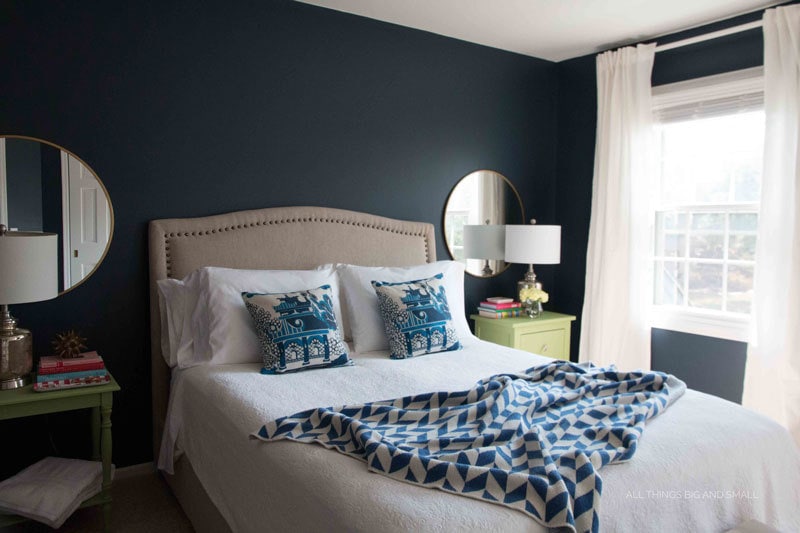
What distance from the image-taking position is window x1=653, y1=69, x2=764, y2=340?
358 centimetres

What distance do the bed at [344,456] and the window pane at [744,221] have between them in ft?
5.53

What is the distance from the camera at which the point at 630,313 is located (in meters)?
3.97

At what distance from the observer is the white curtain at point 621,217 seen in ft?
12.9

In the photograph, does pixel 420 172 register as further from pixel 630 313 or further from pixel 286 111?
pixel 630 313

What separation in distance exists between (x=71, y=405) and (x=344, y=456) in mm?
1385

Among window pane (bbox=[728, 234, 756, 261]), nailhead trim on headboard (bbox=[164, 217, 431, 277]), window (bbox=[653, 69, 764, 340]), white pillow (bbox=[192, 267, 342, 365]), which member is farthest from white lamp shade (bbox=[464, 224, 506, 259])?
white pillow (bbox=[192, 267, 342, 365])

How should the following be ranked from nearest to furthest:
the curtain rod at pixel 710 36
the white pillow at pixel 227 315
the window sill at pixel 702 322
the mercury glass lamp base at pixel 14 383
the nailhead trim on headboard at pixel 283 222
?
the mercury glass lamp base at pixel 14 383 < the white pillow at pixel 227 315 < the nailhead trim on headboard at pixel 283 222 < the curtain rod at pixel 710 36 < the window sill at pixel 702 322

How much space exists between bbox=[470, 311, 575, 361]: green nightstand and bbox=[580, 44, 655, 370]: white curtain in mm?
205

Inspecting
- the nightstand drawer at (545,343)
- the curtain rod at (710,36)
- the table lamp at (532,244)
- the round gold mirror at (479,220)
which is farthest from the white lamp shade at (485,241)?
the curtain rod at (710,36)

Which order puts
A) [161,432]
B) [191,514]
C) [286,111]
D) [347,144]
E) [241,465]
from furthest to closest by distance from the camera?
[347,144] < [286,111] < [161,432] < [191,514] < [241,465]

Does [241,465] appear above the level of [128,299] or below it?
below

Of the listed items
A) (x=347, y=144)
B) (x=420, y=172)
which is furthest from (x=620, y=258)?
(x=347, y=144)

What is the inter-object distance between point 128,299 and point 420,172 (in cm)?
192

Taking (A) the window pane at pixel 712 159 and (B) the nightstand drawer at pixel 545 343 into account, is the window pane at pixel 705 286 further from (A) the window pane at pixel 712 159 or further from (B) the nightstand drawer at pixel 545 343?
(B) the nightstand drawer at pixel 545 343
